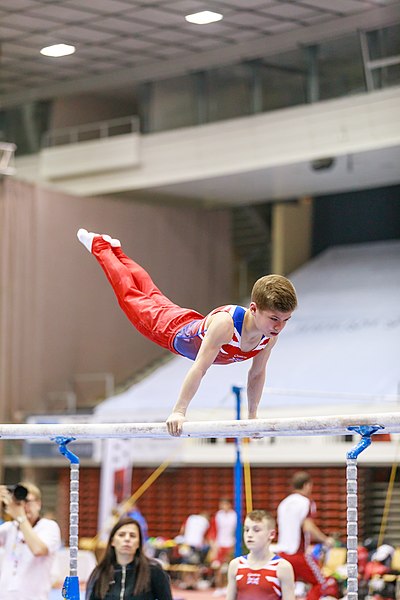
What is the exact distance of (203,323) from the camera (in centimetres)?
520

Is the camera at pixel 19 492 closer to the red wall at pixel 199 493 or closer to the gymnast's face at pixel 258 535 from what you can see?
the gymnast's face at pixel 258 535

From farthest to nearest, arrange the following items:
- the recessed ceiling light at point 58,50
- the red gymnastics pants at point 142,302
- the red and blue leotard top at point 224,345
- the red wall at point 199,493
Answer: the recessed ceiling light at point 58,50 → the red wall at point 199,493 → the red gymnastics pants at point 142,302 → the red and blue leotard top at point 224,345

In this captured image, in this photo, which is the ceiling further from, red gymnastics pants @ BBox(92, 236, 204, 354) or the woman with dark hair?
the woman with dark hair

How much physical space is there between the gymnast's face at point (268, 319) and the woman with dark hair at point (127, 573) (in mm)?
1448

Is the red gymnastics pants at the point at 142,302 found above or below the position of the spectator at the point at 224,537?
above

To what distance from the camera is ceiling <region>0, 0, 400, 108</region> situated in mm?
14930

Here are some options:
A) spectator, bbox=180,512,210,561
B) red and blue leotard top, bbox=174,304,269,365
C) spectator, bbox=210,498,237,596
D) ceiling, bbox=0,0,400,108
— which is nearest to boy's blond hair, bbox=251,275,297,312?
red and blue leotard top, bbox=174,304,269,365

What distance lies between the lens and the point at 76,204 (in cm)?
1917

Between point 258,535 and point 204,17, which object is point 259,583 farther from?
point 204,17

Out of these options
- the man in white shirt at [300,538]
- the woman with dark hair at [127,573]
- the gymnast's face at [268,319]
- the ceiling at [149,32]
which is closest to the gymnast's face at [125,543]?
the woman with dark hair at [127,573]

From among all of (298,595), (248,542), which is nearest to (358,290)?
(298,595)

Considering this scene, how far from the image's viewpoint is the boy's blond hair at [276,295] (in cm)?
473

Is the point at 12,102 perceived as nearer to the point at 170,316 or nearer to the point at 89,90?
the point at 89,90

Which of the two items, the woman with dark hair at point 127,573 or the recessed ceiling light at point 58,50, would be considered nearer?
the woman with dark hair at point 127,573
